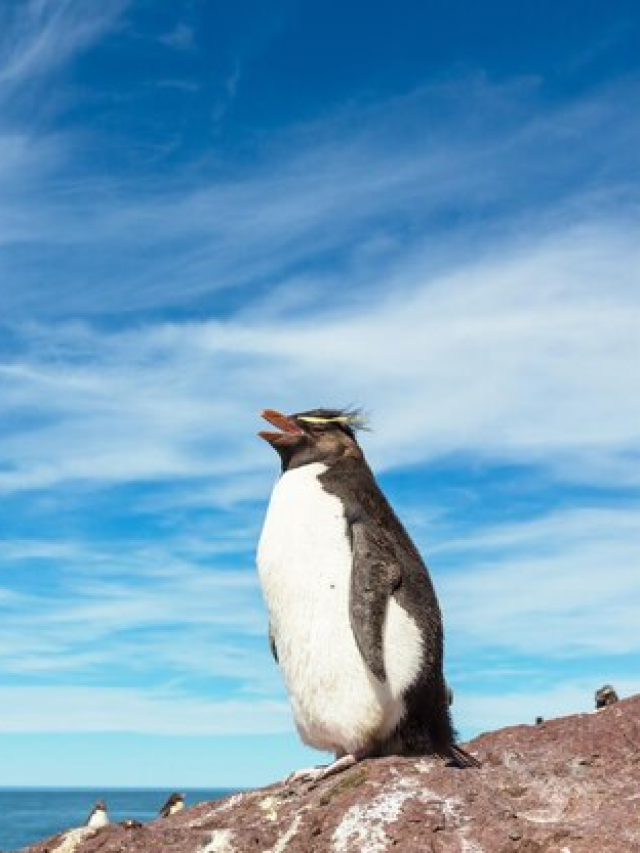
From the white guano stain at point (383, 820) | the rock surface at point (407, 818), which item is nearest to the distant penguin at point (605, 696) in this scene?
Answer: the rock surface at point (407, 818)

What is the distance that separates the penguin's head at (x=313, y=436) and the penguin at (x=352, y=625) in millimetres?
346

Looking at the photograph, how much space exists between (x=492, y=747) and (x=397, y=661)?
2.72m

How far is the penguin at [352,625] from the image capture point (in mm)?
7691

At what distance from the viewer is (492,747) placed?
32.9ft

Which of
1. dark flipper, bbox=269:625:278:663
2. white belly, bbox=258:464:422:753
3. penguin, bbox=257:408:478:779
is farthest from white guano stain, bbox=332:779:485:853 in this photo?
dark flipper, bbox=269:625:278:663

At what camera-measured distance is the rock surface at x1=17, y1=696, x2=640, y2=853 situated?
20.7 feet

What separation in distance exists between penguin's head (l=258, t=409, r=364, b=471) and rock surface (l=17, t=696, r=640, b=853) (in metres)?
2.20

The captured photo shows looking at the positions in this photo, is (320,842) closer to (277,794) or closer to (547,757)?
(277,794)

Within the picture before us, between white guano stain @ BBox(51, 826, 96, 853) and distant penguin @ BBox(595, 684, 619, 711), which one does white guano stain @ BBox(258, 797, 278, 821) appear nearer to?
white guano stain @ BBox(51, 826, 96, 853)

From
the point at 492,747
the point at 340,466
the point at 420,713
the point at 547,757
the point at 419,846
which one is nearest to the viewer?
the point at 419,846

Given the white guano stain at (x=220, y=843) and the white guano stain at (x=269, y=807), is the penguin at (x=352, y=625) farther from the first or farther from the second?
the white guano stain at (x=220, y=843)

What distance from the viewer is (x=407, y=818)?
6414 millimetres

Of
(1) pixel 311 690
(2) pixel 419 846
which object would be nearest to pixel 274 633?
(1) pixel 311 690

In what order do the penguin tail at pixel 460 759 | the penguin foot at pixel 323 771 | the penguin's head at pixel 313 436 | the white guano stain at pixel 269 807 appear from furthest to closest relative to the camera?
the penguin's head at pixel 313 436 < the penguin tail at pixel 460 759 < the penguin foot at pixel 323 771 < the white guano stain at pixel 269 807
